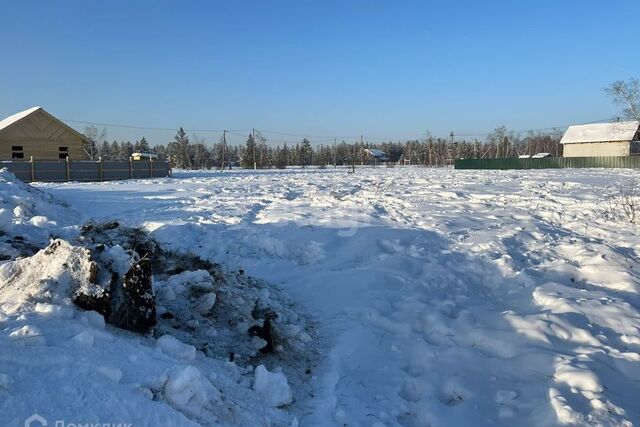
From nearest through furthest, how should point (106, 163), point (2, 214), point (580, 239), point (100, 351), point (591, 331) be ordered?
point (100, 351)
point (591, 331)
point (2, 214)
point (580, 239)
point (106, 163)

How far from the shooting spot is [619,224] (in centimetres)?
1141

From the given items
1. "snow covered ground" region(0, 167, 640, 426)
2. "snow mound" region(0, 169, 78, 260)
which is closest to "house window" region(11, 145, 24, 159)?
"snow mound" region(0, 169, 78, 260)

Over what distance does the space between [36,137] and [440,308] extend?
3686 cm

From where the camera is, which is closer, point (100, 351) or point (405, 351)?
point (100, 351)

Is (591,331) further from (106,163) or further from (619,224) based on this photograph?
(106,163)

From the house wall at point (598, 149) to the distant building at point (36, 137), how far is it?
62159 mm

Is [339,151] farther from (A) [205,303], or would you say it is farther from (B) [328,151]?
(A) [205,303]

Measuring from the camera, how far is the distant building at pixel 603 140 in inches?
2374

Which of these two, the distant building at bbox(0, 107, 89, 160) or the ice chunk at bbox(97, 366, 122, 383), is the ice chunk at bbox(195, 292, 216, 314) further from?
the distant building at bbox(0, 107, 89, 160)

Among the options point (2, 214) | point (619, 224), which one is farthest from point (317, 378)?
point (619, 224)

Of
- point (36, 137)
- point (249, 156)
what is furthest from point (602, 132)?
point (36, 137)

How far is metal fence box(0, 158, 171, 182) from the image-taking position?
2784cm

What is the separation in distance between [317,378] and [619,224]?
397 inches

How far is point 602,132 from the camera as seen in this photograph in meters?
63.4
